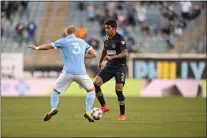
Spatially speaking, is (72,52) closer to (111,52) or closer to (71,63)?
(71,63)

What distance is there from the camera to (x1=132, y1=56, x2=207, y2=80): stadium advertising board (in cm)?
2700

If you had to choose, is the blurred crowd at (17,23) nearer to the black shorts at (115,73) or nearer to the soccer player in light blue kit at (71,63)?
the black shorts at (115,73)

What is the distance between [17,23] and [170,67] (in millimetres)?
7340

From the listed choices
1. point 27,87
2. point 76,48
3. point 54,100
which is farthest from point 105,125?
point 27,87

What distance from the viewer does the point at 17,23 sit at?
28984 millimetres

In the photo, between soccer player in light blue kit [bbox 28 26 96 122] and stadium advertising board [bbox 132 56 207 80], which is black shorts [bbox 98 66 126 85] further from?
stadium advertising board [bbox 132 56 207 80]

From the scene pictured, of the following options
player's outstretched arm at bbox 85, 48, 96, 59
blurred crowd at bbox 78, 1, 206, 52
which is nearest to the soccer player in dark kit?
player's outstretched arm at bbox 85, 48, 96, 59

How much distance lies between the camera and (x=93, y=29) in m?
28.7

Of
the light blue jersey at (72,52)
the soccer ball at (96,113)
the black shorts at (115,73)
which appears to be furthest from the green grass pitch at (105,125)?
the light blue jersey at (72,52)

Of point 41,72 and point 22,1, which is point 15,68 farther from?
point 22,1

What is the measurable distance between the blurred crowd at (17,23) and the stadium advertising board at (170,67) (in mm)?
4989

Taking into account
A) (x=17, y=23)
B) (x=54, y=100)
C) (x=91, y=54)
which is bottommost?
(x=54, y=100)

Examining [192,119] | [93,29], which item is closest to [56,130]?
[192,119]

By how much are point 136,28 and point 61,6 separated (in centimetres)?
375
